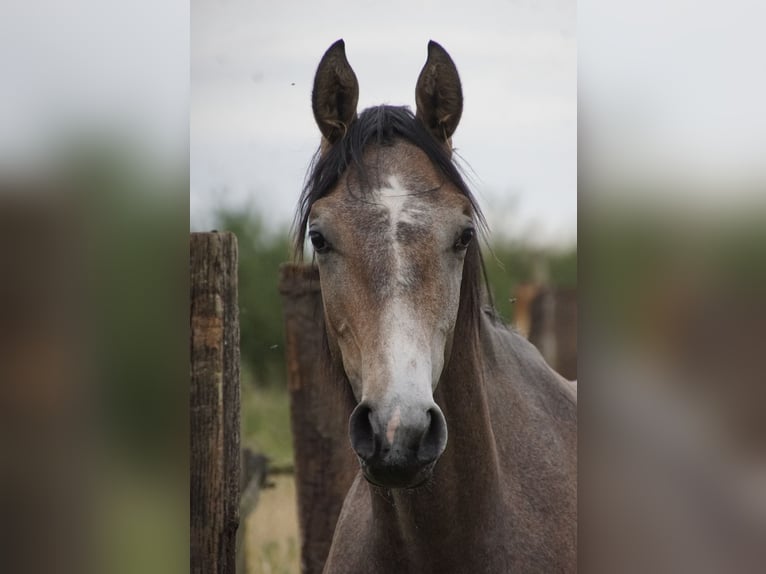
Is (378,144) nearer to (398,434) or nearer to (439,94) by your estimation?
(439,94)

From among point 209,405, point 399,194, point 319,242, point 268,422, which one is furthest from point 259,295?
point 399,194

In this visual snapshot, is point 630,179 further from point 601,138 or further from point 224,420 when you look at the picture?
point 224,420

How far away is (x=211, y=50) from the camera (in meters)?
1.63

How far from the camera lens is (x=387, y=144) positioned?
1.58 m

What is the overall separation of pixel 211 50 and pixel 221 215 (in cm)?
37

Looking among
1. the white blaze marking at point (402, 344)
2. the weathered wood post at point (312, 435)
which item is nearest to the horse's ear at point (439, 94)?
the white blaze marking at point (402, 344)

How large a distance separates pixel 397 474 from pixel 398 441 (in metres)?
0.08

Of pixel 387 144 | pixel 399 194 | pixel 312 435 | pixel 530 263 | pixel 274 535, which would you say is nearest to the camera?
pixel 399 194

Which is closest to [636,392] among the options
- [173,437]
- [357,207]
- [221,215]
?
[357,207]

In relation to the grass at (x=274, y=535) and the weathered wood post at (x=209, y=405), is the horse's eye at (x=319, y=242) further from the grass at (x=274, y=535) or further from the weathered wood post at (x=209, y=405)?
the grass at (x=274, y=535)

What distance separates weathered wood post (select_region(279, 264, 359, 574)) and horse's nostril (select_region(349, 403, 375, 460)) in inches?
36.8

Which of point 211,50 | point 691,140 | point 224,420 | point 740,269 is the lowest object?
point 224,420

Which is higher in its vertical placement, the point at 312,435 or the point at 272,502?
the point at 312,435

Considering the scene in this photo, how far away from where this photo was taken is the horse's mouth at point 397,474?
1290 mm
